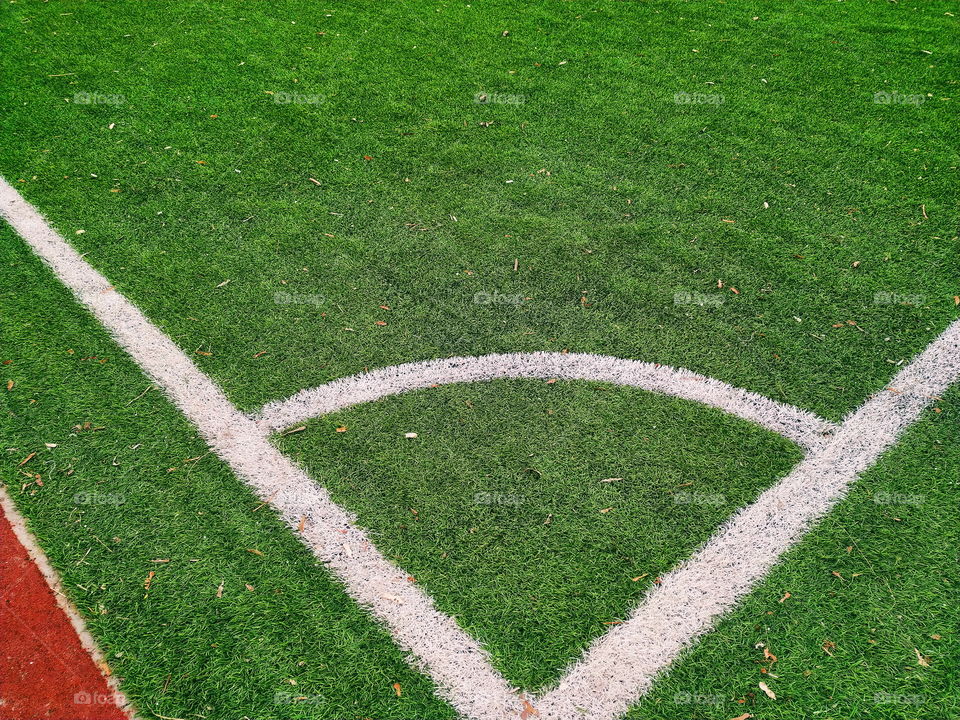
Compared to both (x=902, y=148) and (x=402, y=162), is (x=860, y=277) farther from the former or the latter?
(x=402, y=162)

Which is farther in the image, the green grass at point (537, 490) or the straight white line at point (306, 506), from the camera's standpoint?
the green grass at point (537, 490)

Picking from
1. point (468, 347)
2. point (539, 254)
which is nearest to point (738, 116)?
point (539, 254)

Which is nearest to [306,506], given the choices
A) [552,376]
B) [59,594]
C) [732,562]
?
[59,594]

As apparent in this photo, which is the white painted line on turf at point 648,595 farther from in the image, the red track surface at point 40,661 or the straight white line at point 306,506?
the red track surface at point 40,661

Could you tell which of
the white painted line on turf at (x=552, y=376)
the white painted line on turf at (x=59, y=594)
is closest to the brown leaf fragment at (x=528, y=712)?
the white painted line on turf at (x=59, y=594)

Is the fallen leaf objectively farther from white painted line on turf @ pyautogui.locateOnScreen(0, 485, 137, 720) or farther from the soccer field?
white painted line on turf @ pyautogui.locateOnScreen(0, 485, 137, 720)

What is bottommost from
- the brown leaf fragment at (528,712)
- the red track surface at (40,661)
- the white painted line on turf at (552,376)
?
the brown leaf fragment at (528,712)

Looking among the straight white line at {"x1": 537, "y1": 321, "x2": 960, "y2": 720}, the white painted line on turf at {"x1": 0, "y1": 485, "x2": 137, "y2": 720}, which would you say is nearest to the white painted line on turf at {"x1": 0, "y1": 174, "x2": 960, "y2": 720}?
the straight white line at {"x1": 537, "y1": 321, "x2": 960, "y2": 720}
